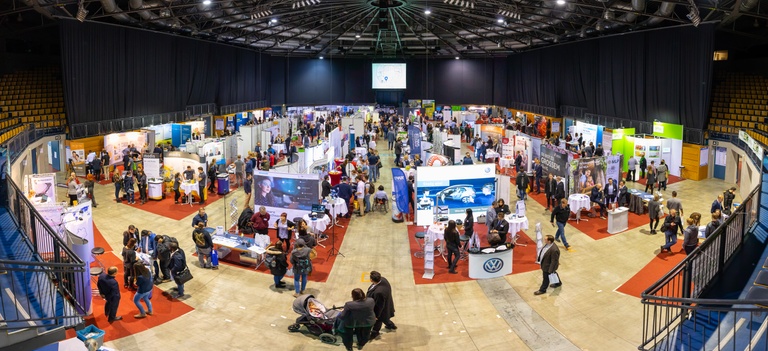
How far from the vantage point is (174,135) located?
29.5 metres

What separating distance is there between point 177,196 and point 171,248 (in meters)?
8.27

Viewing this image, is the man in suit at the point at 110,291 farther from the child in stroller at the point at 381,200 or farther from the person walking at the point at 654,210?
the person walking at the point at 654,210

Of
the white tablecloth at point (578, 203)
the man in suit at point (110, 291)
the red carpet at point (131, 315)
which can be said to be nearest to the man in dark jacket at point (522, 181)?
the white tablecloth at point (578, 203)

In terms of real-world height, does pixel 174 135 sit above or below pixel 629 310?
above

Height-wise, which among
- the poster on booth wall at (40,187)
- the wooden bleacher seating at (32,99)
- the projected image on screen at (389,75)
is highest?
the projected image on screen at (389,75)

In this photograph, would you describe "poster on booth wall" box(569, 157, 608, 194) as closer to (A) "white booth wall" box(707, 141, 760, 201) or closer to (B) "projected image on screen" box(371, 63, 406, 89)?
(A) "white booth wall" box(707, 141, 760, 201)

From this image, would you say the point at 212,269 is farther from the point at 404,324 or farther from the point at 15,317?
the point at 15,317

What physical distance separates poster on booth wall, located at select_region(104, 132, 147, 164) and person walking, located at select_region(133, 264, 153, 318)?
635 inches

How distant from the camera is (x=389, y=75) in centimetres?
4891

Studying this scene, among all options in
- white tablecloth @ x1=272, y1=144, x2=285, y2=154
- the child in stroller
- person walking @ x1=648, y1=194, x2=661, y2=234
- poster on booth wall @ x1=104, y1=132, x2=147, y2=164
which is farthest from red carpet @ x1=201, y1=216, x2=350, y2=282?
poster on booth wall @ x1=104, y1=132, x2=147, y2=164

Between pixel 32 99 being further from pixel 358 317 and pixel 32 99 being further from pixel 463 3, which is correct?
pixel 358 317

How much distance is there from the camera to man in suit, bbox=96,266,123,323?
9492mm

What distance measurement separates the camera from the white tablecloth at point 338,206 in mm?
16234

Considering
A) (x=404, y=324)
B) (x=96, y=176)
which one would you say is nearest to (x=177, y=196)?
(x=96, y=176)
